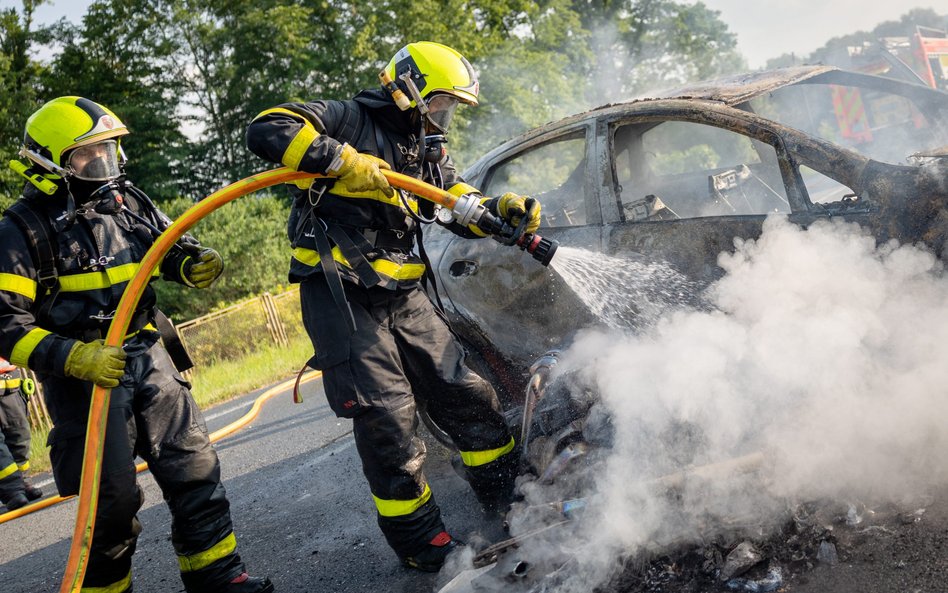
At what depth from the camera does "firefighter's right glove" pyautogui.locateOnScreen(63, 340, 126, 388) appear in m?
2.95

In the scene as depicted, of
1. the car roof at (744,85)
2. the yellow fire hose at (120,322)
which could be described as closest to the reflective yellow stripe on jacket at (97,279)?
the yellow fire hose at (120,322)

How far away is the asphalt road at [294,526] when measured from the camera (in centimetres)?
357

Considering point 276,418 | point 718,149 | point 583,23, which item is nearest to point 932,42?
point 718,149

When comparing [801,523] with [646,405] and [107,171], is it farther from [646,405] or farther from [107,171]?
[107,171]

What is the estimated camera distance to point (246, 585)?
333 centimetres

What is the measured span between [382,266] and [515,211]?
622 mm

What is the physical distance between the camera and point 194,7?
2103 centimetres

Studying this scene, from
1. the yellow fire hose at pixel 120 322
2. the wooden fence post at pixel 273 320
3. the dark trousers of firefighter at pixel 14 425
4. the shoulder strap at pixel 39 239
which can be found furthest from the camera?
the wooden fence post at pixel 273 320

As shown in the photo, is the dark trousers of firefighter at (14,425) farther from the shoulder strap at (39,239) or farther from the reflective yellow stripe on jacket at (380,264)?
the reflective yellow stripe on jacket at (380,264)

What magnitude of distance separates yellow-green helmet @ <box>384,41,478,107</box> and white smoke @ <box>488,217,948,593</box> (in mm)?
1373

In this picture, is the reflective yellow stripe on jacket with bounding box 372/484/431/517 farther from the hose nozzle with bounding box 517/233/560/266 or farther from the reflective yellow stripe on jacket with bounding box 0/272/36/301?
the reflective yellow stripe on jacket with bounding box 0/272/36/301

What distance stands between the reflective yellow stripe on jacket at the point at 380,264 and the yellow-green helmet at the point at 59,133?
0.94 metres

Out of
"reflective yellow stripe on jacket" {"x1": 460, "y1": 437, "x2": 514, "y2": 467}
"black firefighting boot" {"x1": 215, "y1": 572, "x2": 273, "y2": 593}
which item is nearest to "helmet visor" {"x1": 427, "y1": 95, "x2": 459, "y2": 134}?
"reflective yellow stripe on jacket" {"x1": 460, "y1": 437, "x2": 514, "y2": 467}

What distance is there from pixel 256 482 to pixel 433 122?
2.93 meters
